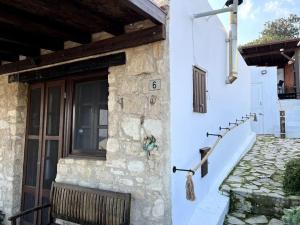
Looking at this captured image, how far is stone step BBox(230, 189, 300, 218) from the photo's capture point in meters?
3.98

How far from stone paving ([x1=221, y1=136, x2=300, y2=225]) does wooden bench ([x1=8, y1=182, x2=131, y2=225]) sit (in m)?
1.81

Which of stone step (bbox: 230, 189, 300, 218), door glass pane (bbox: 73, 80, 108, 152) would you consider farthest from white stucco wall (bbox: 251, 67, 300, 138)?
door glass pane (bbox: 73, 80, 108, 152)

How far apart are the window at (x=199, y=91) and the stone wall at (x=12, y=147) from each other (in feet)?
9.53

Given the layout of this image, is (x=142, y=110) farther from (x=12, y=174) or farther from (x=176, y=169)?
(x=12, y=174)

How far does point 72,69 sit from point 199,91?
1.88 meters

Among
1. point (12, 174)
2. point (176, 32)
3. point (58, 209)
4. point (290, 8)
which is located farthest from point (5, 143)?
point (290, 8)

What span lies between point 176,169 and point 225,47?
3.70m

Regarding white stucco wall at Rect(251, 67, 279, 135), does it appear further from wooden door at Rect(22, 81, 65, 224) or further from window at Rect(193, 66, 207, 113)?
wooden door at Rect(22, 81, 65, 224)

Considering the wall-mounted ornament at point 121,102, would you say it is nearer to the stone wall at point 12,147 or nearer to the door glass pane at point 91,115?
the door glass pane at point 91,115

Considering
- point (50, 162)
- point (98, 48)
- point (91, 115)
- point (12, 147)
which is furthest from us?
point (12, 147)

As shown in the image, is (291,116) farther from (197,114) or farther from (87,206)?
(87,206)

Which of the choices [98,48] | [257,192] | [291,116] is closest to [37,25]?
[98,48]

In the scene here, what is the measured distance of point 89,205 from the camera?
3172 millimetres

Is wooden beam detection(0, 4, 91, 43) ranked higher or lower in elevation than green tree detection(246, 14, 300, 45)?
lower
